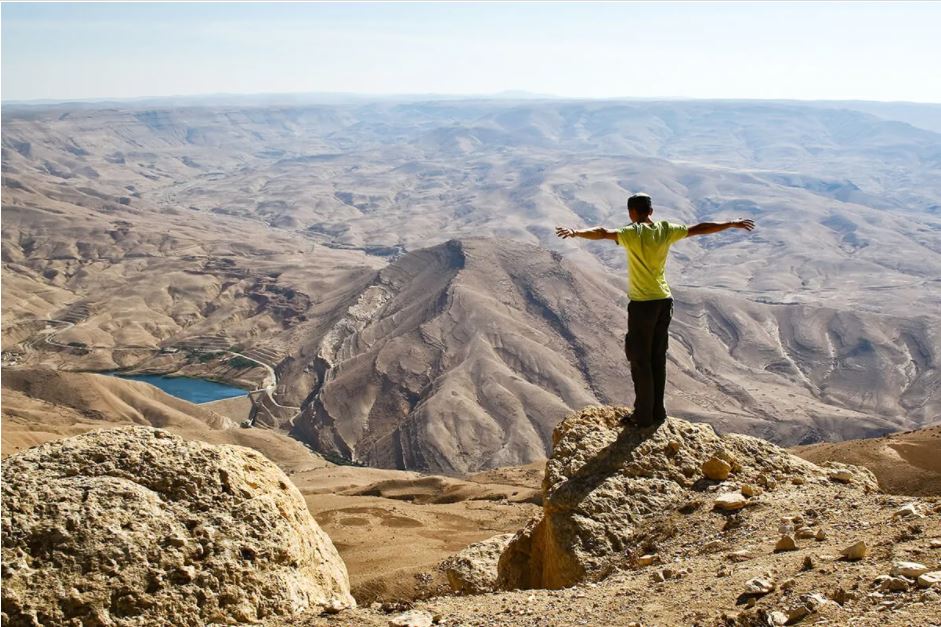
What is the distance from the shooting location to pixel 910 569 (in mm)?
3928

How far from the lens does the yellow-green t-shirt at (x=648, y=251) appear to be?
6.41m

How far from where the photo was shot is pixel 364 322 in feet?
238

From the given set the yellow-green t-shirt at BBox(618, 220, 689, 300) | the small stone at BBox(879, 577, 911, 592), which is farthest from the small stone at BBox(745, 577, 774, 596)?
the yellow-green t-shirt at BBox(618, 220, 689, 300)

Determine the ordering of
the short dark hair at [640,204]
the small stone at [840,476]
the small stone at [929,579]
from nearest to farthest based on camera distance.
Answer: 1. the small stone at [929,579]
2. the short dark hair at [640,204]
3. the small stone at [840,476]

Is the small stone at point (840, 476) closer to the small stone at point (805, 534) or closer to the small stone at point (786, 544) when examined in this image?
the small stone at point (805, 534)

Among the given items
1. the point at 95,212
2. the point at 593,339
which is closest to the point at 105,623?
the point at 593,339

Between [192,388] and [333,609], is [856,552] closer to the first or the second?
[333,609]

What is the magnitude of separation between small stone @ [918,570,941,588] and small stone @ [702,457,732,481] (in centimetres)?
307

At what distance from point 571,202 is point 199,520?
561 ft

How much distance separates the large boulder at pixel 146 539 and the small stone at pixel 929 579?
3.48m

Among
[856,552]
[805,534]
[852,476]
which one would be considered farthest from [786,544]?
[852,476]

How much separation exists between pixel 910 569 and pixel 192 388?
6744 cm

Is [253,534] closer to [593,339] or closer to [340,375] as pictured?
[340,375]

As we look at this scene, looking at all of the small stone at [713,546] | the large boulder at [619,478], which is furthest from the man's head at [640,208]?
the small stone at [713,546]
